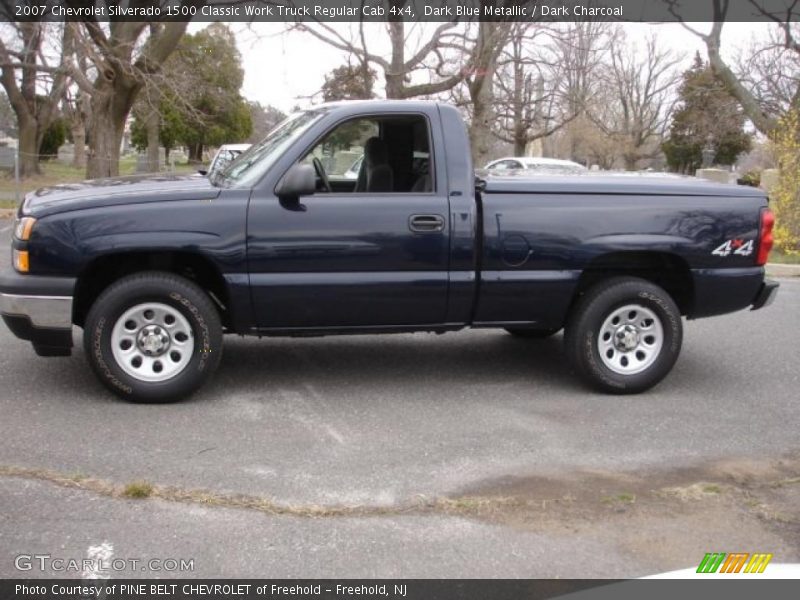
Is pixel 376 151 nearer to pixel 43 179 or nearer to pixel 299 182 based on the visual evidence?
pixel 299 182

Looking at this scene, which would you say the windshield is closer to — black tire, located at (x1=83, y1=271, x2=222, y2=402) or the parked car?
the parked car

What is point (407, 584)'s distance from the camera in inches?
128

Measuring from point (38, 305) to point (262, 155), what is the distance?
5.67 feet

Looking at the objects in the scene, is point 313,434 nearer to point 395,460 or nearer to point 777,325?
point 395,460

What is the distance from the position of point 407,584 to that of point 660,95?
198 feet

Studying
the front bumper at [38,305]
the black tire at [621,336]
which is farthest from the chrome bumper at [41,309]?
the black tire at [621,336]

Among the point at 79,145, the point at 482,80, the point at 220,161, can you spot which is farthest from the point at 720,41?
the point at 79,145

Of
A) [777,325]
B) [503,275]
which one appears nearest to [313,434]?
[503,275]

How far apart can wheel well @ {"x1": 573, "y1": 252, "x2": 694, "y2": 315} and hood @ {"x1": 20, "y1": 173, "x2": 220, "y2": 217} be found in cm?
264

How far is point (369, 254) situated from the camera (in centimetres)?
536

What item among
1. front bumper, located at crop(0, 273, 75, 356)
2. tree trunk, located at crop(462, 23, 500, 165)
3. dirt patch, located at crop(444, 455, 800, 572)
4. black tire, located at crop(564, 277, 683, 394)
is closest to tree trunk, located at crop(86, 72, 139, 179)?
tree trunk, located at crop(462, 23, 500, 165)

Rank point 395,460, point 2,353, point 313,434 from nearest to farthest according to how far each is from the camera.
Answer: point 395,460 < point 313,434 < point 2,353

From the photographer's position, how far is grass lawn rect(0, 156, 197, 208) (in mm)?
20966

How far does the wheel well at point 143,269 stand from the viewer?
208 inches
